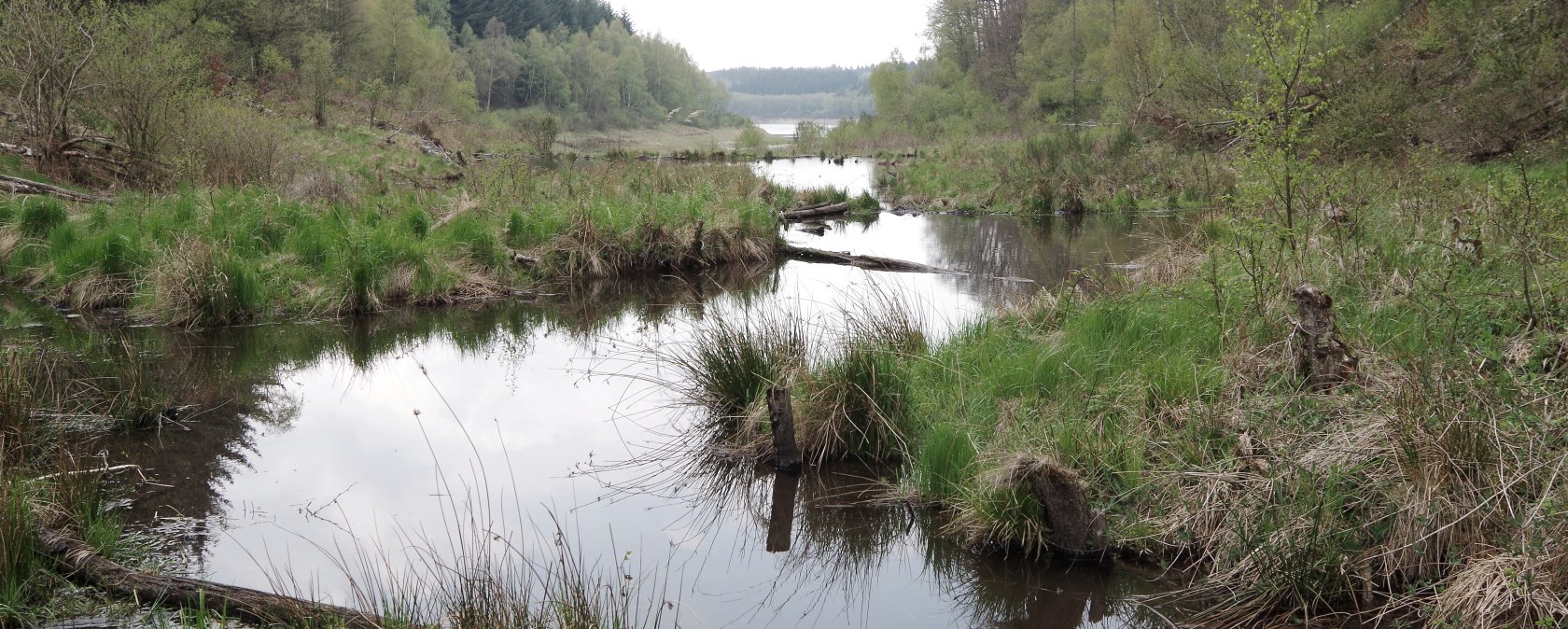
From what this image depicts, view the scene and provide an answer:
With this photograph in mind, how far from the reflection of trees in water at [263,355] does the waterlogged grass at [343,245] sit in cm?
39

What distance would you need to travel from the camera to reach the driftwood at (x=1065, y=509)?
14.5 ft

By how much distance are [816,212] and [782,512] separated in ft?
48.9

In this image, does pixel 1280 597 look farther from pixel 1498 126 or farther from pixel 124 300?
pixel 1498 126

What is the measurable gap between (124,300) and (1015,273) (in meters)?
10.3

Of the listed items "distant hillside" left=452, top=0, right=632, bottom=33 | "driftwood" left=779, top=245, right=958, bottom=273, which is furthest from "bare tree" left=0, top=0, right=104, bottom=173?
"distant hillside" left=452, top=0, right=632, bottom=33

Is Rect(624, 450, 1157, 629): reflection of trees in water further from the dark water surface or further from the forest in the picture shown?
the forest

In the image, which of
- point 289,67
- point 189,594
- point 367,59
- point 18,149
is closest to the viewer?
point 189,594

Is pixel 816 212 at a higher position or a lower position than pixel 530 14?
lower

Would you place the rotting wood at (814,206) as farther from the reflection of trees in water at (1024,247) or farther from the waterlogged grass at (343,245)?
the waterlogged grass at (343,245)

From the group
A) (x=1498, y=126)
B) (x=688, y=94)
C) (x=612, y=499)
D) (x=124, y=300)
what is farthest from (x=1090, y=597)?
(x=688, y=94)

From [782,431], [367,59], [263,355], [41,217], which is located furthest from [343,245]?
[367,59]

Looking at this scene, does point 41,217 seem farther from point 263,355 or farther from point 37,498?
point 37,498

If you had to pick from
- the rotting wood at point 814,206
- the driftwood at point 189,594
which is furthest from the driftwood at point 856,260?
the driftwood at point 189,594

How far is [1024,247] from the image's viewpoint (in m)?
15.8
